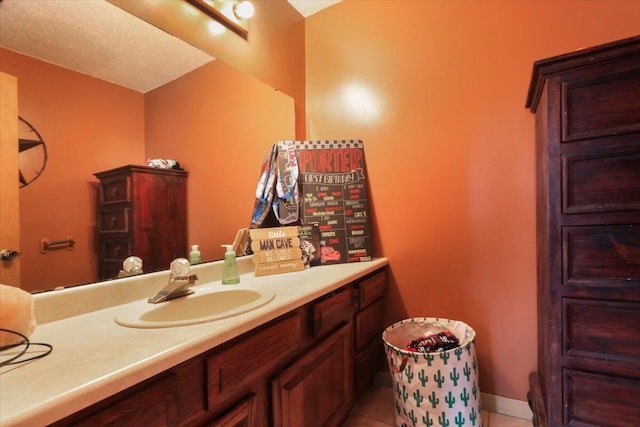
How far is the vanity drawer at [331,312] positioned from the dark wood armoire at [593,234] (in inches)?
32.8

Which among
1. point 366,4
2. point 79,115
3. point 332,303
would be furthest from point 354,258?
point 366,4

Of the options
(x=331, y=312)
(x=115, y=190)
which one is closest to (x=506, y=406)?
(x=331, y=312)

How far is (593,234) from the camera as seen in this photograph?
1177 millimetres

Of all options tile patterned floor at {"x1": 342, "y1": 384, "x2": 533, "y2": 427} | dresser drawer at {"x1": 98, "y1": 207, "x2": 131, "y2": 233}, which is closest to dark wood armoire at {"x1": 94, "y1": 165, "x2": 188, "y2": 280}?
dresser drawer at {"x1": 98, "y1": 207, "x2": 131, "y2": 233}

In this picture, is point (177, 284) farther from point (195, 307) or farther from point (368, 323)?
point (368, 323)

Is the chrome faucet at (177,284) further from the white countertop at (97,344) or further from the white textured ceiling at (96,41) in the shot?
the white textured ceiling at (96,41)

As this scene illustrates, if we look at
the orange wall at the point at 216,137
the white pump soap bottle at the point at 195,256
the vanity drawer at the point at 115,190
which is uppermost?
the orange wall at the point at 216,137

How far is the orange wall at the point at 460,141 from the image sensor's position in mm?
1619

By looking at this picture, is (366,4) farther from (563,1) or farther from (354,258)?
(354,258)

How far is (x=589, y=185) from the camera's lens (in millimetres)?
1182

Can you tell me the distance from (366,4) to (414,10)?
346mm

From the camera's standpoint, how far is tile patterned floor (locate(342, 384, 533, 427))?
1.62 meters

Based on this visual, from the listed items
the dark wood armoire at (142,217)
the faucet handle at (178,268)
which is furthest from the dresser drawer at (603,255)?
the dark wood armoire at (142,217)

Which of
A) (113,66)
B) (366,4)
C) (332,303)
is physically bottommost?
(332,303)
